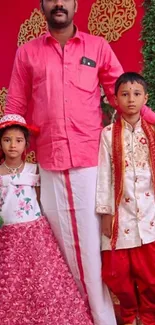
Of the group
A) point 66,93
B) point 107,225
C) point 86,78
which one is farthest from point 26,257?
point 86,78

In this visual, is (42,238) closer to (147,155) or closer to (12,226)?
(12,226)

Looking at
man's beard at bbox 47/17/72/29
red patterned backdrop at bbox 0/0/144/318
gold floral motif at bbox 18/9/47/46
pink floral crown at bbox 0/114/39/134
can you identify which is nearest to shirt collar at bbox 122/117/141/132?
pink floral crown at bbox 0/114/39/134

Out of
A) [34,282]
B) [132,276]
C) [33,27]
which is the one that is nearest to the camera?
[34,282]

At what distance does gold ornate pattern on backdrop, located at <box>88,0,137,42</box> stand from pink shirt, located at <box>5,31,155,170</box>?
4.62 ft

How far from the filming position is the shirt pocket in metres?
2.13

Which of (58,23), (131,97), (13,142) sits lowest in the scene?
(13,142)

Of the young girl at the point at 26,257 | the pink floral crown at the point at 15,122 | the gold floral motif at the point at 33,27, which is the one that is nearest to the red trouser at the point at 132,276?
the young girl at the point at 26,257

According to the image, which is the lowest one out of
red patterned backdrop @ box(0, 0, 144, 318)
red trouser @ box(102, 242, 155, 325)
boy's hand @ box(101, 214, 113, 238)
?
red trouser @ box(102, 242, 155, 325)

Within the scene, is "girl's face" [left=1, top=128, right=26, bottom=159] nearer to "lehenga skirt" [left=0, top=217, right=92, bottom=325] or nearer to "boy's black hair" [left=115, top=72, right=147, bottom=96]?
"lehenga skirt" [left=0, top=217, right=92, bottom=325]

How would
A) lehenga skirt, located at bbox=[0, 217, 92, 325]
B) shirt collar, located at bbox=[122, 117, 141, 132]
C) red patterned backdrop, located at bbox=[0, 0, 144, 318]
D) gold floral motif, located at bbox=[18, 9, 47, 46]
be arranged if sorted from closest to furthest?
1. lehenga skirt, located at bbox=[0, 217, 92, 325]
2. shirt collar, located at bbox=[122, 117, 141, 132]
3. red patterned backdrop, located at bbox=[0, 0, 144, 318]
4. gold floral motif, located at bbox=[18, 9, 47, 46]

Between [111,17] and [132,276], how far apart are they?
2.17 metres

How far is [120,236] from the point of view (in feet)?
6.95

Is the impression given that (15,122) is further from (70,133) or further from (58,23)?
(58,23)

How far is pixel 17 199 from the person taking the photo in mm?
2137
